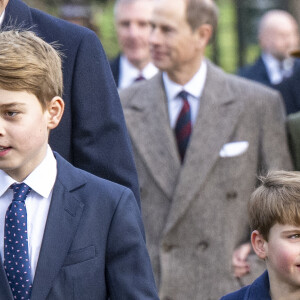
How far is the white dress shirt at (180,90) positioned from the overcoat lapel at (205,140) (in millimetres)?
63

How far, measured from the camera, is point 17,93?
339 centimetres

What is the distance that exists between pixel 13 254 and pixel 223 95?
2676 mm

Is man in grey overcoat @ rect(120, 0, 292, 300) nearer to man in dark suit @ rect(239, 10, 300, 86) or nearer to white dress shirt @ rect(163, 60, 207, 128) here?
white dress shirt @ rect(163, 60, 207, 128)

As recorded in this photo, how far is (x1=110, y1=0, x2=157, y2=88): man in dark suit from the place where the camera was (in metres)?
8.17

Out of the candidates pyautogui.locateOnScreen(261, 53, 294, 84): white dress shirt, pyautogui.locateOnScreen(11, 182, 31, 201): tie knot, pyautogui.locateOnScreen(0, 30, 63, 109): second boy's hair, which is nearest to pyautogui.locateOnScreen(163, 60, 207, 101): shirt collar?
pyautogui.locateOnScreen(0, 30, 63, 109): second boy's hair

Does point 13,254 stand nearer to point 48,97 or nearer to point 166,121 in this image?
point 48,97

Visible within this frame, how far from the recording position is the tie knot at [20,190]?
3.41 metres

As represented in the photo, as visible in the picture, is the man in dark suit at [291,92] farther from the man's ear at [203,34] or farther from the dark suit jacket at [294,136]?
the dark suit jacket at [294,136]

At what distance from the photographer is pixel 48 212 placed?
3422 millimetres

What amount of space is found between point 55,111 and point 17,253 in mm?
492

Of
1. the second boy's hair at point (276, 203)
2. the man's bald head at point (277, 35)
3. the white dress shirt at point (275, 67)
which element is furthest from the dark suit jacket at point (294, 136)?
the man's bald head at point (277, 35)

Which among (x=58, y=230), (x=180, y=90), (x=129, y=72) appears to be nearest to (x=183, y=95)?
(x=180, y=90)

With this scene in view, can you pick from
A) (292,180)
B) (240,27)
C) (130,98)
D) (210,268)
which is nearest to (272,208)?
(292,180)

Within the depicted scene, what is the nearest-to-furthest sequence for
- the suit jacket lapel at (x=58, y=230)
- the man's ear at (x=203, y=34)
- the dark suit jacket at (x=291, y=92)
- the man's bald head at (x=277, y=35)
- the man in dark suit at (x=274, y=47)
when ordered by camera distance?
the suit jacket lapel at (x=58, y=230), the man's ear at (x=203, y=34), the dark suit jacket at (x=291, y=92), the man in dark suit at (x=274, y=47), the man's bald head at (x=277, y=35)
